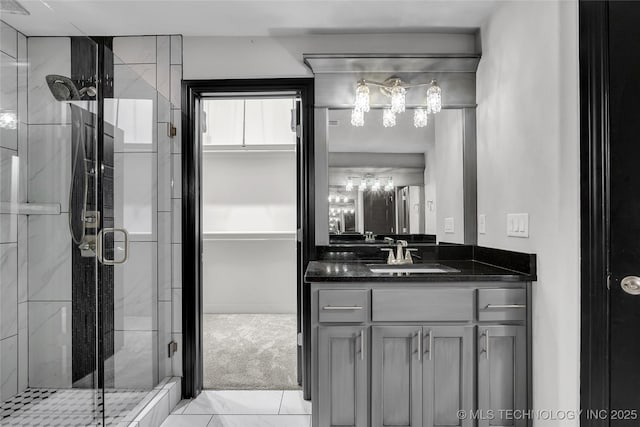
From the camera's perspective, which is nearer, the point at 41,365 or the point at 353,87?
the point at 41,365

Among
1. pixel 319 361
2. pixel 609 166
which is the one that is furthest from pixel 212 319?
pixel 609 166

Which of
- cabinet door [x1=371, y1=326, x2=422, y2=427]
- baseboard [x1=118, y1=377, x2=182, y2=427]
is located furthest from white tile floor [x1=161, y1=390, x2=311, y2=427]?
cabinet door [x1=371, y1=326, x2=422, y2=427]

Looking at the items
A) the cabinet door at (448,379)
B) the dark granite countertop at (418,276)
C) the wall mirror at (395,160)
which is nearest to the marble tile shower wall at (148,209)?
the wall mirror at (395,160)

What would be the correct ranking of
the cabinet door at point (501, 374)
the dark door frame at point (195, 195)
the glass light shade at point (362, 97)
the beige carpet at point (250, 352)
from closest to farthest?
1. the cabinet door at point (501, 374)
2. the glass light shade at point (362, 97)
3. the dark door frame at point (195, 195)
4. the beige carpet at point (250, 352)

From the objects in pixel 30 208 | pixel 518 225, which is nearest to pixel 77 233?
pixel 30 208

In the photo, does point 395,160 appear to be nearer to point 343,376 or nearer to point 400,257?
point 400,257

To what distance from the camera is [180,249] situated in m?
2.42

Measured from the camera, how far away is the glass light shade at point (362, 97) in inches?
90.0

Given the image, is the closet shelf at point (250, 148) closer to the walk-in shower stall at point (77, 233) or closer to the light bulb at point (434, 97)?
the walk-in shower stall at point (77, 233)

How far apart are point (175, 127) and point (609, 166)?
2261 millimetres

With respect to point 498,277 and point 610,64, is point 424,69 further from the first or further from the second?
point 498,277

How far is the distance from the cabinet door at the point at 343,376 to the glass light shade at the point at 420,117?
1374mm

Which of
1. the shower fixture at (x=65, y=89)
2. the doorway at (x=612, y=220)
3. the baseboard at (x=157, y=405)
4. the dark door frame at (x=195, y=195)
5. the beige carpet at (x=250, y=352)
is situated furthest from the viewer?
the beige carpet at (x=250, y=352)

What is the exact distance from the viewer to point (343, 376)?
5.70 ft
